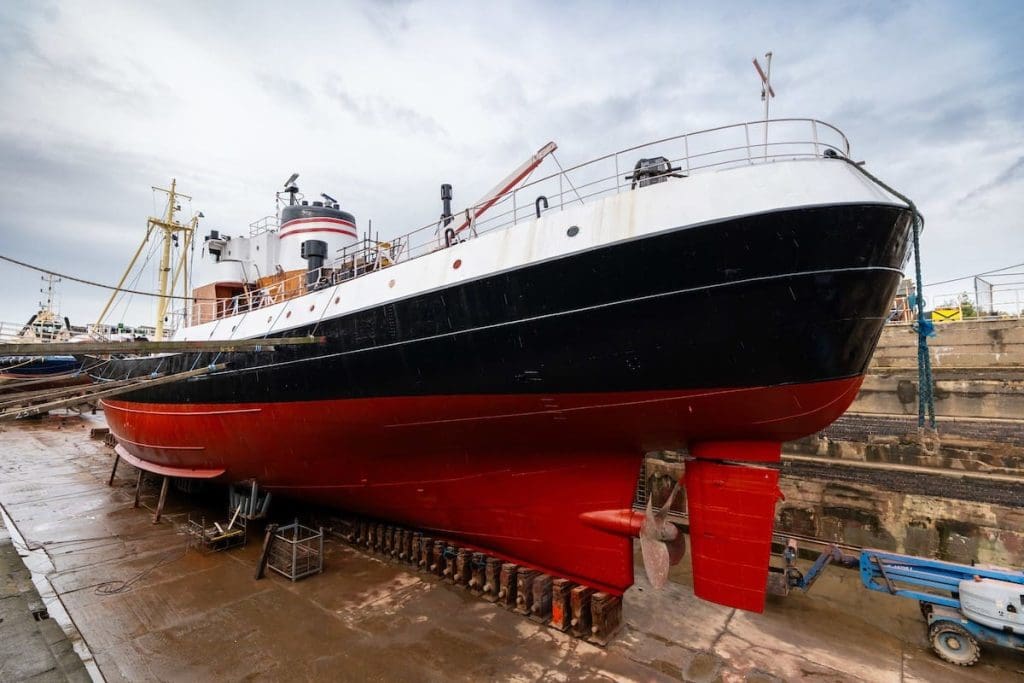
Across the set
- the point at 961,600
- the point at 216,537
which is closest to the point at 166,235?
the point at 216,537

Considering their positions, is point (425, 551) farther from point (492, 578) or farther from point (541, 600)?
point (541, 600)

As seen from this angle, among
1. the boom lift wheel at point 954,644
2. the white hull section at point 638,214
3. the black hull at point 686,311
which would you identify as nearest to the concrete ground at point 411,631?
the boom lift wheel at point 954,644

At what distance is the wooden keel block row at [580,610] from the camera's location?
20.0 feet

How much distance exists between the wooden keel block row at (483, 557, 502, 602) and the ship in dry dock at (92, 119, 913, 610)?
0.32m

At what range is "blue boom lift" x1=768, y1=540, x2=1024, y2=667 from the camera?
5824 mm

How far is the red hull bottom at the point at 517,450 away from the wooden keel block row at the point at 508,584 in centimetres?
19

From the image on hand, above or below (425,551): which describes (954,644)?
below

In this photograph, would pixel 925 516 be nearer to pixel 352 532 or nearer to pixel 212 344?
pixel 352 532

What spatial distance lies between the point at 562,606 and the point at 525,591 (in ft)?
1.97

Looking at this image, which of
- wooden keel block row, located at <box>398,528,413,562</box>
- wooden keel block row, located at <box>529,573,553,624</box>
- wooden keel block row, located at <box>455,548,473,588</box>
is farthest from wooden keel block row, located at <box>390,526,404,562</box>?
wooden keel block row, located at <box>529,573,553,624</box>

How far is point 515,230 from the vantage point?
5.82 metres

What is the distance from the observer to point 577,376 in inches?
209

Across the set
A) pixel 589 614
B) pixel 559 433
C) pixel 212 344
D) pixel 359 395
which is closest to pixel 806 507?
pixel 589 614

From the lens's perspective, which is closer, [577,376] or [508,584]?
[577,376]
